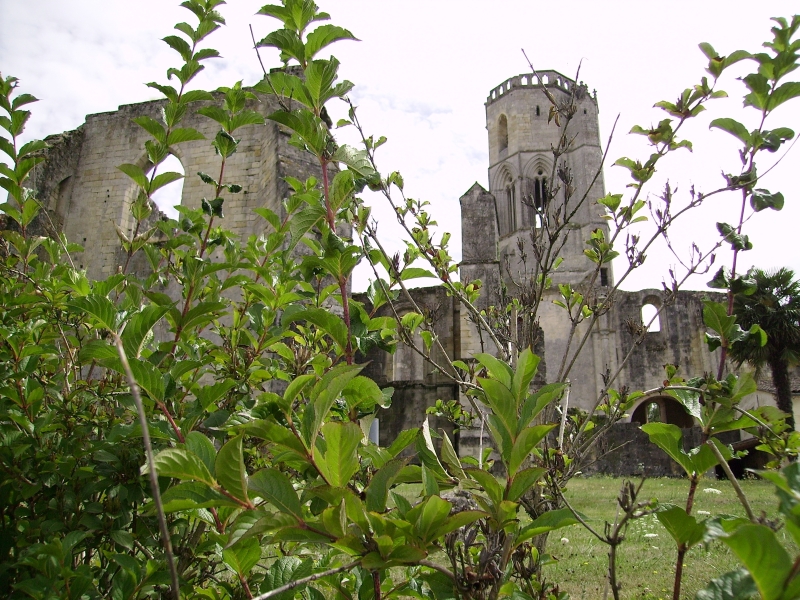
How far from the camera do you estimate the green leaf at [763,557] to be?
2.12 feet

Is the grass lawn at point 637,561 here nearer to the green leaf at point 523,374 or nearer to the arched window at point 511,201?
the green leaf at point 523,374

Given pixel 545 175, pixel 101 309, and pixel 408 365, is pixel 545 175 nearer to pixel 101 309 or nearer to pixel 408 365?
pixel 408 365

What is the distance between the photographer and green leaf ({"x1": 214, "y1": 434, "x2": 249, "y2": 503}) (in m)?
0.89

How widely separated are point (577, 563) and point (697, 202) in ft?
12.0

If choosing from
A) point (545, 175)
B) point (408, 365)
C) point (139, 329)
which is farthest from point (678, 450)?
point (545, 175)

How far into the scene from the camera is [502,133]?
34.4 m

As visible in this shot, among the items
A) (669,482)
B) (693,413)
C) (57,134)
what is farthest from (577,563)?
(57,134)

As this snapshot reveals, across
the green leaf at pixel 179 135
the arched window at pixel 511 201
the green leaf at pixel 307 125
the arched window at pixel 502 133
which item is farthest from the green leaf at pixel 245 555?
the arched window at pixel 502 133

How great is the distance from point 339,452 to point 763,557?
0.58 metres

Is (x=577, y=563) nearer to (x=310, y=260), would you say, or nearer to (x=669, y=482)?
(x=310, y=260)

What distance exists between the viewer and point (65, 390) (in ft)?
6.67

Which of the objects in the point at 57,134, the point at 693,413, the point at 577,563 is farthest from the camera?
the point at 57,134

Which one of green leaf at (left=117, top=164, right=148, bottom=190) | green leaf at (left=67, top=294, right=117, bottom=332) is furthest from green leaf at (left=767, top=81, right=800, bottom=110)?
green leaf at (left=117, top=164, right=148, bottom=190)

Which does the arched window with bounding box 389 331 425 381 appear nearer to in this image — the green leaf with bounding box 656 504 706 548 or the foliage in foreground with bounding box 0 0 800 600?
the foliage in foreground with bounding box 0 0 800 600
